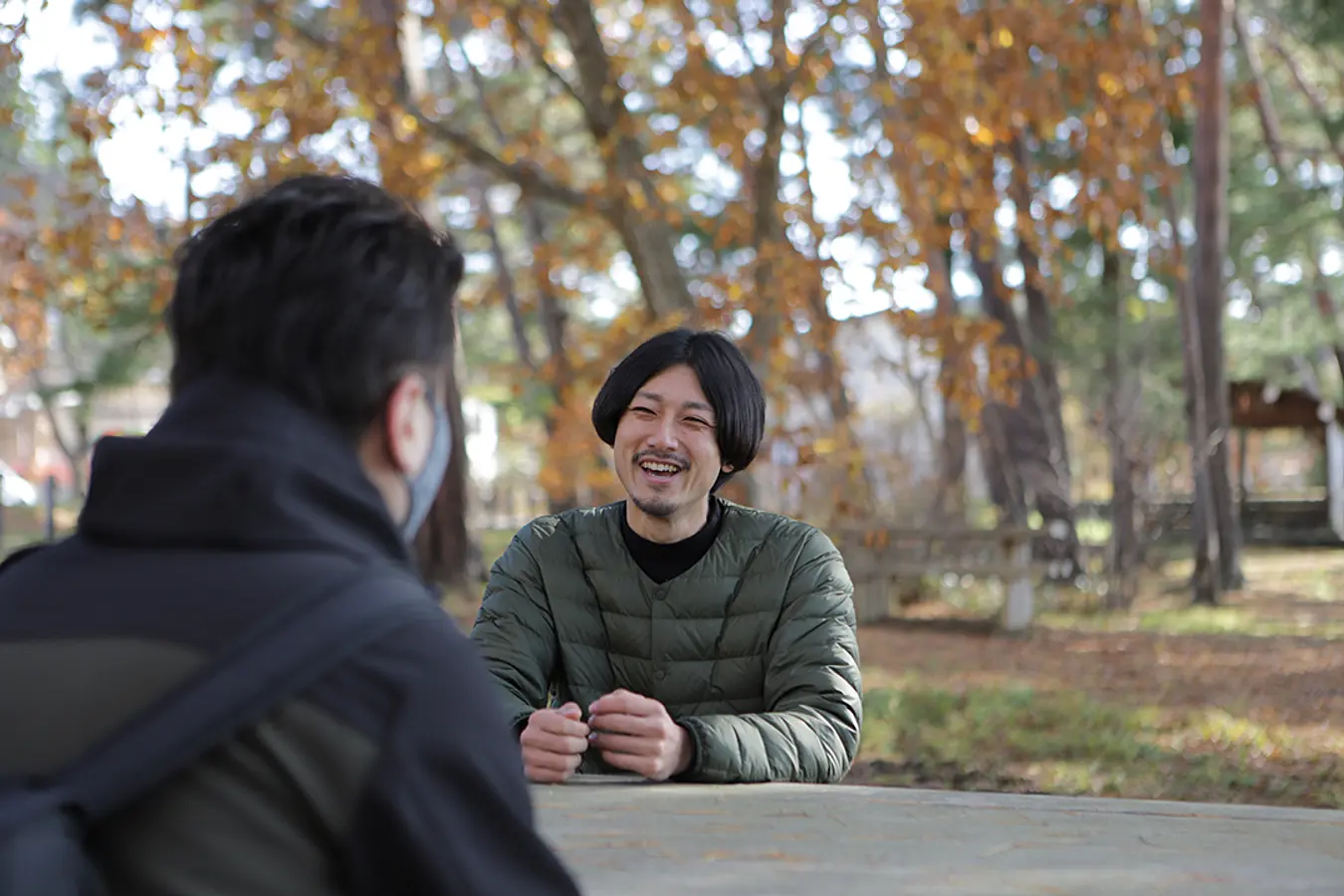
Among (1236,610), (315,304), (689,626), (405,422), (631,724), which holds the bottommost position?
(1236,610)

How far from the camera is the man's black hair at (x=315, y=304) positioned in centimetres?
133

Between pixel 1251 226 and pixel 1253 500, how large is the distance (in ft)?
43.1

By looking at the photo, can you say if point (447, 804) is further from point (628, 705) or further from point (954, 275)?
point (954, 275)

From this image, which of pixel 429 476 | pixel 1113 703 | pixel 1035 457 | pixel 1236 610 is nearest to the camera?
pixel 429 476

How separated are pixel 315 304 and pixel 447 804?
455 millimetres

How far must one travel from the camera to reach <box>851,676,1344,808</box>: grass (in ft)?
22.0

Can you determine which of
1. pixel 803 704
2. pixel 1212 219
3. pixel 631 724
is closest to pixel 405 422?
pixel 631 724

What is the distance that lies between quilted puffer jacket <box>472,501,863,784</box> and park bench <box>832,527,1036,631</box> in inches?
358

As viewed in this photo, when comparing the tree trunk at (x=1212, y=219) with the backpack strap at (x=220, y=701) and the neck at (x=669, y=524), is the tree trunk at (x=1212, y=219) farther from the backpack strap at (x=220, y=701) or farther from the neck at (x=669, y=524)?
the backpack strap at (x=220, y=701)

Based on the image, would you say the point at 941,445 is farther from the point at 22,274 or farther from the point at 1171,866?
the point at 1171,866

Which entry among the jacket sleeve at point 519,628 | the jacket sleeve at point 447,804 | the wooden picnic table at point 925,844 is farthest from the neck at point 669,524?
the jacket sleeve at point 447,804

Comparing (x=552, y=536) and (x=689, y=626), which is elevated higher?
(x=552, y=536)

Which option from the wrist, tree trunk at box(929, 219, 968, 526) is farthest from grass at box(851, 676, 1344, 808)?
the wrist

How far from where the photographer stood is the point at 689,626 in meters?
3.17
